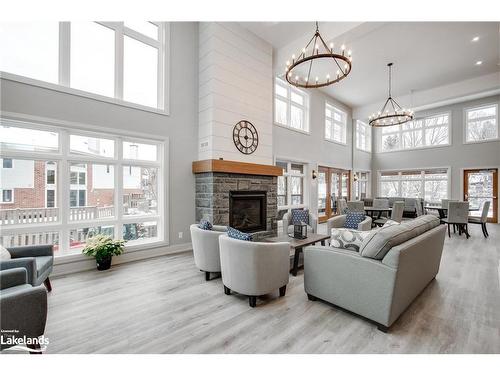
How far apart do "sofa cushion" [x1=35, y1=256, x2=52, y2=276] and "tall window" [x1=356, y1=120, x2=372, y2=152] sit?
10.8m

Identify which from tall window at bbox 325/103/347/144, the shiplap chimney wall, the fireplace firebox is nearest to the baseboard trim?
the fireplace firebox

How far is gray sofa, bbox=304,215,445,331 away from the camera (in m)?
1.89

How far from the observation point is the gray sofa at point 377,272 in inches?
74.3

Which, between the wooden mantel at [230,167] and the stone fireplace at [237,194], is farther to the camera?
the stone fireplace at [237,194]

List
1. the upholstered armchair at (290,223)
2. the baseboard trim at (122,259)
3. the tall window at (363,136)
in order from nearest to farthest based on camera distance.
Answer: the baseboard trim at (122,259) → the upholstered armchair at (290,223) → the tall window at (363,136)

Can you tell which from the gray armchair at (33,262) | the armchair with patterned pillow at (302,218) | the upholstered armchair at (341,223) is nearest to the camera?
the gray armchair at (33,262)

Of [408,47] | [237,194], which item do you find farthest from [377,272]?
[408,47]

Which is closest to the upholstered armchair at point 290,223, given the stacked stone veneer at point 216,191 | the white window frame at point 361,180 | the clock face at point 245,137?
the stacked stone veneer at point 216,191

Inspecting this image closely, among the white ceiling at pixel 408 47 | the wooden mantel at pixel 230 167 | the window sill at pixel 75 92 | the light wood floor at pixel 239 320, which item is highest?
the white ceiling at pixel 408 47

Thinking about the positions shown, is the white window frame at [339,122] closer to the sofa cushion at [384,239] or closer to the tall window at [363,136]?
the tall window at [363,136]

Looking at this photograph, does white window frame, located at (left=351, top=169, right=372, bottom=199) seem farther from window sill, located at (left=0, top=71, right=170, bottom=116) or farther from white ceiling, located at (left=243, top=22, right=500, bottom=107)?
window sill, located at (left=0, top=71, right=170, bottom=116)

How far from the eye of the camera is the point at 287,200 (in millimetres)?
6953

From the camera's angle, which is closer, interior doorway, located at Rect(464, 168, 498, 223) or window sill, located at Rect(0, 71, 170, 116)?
window sill, located at Rect(0, 71, 170, 116)

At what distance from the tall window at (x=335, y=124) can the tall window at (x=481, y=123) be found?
4370mm
